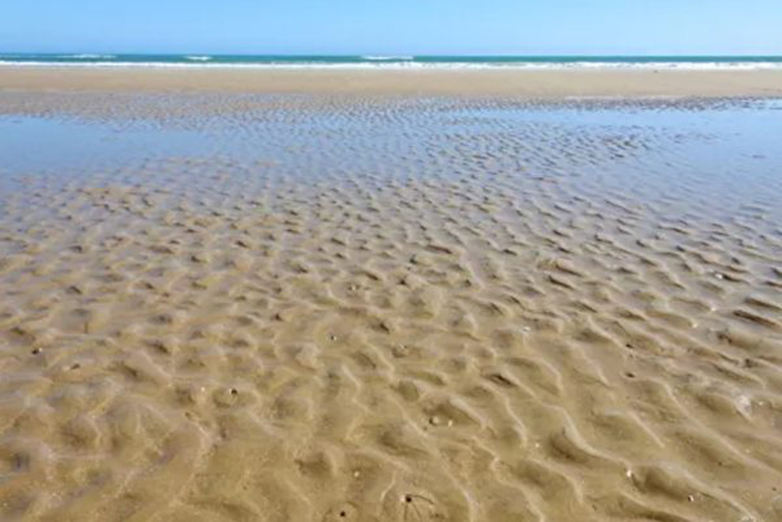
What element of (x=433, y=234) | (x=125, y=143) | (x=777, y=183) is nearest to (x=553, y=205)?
(x=433, y=234)

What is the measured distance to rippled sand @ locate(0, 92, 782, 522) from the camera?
336 cm

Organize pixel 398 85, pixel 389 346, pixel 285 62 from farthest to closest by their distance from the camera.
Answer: pixel 285 62 < pixel 398 85 < pixel 389 346

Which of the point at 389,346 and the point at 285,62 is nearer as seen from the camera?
the point at 389,346

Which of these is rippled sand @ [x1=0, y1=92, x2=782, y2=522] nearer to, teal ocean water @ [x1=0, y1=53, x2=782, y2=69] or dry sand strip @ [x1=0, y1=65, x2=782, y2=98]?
dry sand strip @ [x1=0, y1=65, x2=782, y2=98]

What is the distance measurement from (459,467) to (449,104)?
67.9 feet

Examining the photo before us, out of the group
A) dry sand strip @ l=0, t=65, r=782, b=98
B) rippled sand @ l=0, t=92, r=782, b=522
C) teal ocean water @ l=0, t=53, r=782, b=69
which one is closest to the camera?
rippled sand @ l=0, t=92, r=782, b=522

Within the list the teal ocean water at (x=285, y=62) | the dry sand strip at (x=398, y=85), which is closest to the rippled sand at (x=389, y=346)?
the dry sand strip at (x=398, y=85)

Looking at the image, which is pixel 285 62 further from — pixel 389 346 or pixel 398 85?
pixel 389 346

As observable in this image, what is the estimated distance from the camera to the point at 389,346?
486 cm

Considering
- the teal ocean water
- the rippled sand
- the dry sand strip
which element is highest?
the rippled sand

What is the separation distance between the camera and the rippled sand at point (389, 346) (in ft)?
11.0

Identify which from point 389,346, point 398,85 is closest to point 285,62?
point 398,85

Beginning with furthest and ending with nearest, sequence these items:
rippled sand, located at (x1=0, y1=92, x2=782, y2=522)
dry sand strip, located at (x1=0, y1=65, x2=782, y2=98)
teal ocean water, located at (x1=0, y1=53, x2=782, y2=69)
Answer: teal ocean water, located at (x1=0, y1=53, x2=782, y2=69) → dry sand strip, located at (x1=0, y1=65, x2=782, y2=98) → rippled sand, located at (x1=0, y1=92, x2=782, y2=522)

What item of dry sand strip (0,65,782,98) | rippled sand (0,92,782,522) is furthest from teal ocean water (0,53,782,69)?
rippled sand (0,92,782,522)
